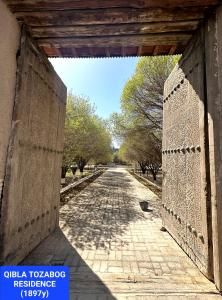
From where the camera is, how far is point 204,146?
11.7ft

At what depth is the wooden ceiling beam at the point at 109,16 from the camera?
3.60m

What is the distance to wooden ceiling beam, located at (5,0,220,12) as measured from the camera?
3.36 meters

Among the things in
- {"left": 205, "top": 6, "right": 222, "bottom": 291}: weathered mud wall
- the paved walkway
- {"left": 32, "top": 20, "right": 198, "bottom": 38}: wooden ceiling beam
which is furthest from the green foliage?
{"left": 205, "top": 6, "right": 222, "bottom": 291}: weathered mud wall

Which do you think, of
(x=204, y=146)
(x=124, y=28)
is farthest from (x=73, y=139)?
(x=204, y=146)

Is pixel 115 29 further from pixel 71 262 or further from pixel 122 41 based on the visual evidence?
pixel 71 262

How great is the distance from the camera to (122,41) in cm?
453

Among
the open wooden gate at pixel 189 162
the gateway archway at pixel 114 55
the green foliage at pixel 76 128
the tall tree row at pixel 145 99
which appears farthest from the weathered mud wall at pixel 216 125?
the green foliage at pixel 76 128

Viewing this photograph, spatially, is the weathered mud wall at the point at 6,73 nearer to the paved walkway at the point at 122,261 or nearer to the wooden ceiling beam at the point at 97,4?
the wooden ceiling beam at the point at 97,4

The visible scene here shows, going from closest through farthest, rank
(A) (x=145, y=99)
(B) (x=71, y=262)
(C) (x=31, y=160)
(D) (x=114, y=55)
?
(B) (x=71, y=262)
(C) (x=31, y=160)
(D) (x=114, y=55)
(A) (x=145, y=99)

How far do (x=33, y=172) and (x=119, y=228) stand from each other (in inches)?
125

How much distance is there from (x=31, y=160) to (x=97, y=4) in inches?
124

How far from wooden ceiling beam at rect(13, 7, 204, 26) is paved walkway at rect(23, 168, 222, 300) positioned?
459 centimetres

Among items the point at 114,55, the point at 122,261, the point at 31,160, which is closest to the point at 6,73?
the point at 31,160

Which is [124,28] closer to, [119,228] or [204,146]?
[204,146]
